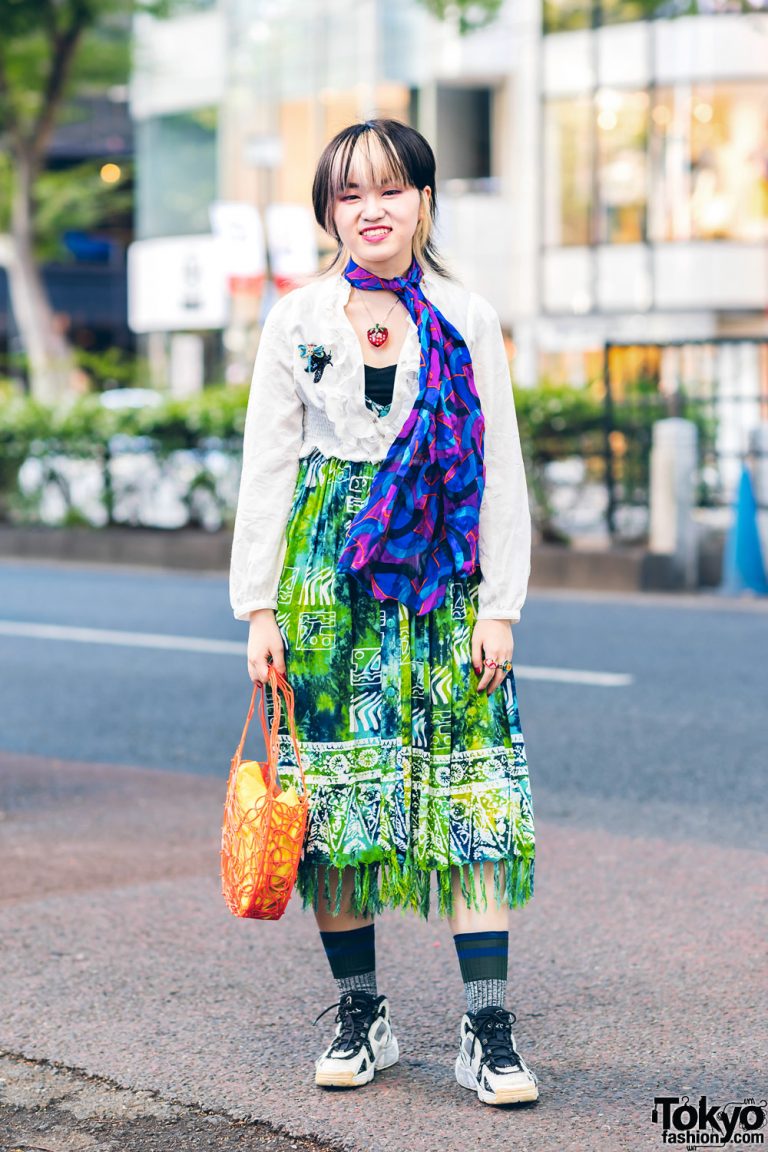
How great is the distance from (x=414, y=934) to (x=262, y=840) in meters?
1.47

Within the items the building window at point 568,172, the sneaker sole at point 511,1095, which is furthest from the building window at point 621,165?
the sneaker sole at point 511,1095

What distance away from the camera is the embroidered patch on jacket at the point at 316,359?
3385 millimetres

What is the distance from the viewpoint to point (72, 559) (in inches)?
688

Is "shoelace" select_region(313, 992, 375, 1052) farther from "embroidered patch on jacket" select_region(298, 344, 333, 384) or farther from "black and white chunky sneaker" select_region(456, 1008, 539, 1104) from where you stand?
"embroidered patch on jacket" select_region(298, 344, 333, 384)

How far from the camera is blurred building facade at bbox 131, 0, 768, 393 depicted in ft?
105

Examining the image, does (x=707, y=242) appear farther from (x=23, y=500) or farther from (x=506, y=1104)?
(x=506, y=1104)

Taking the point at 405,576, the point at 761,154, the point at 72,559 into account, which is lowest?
the point at 72,559

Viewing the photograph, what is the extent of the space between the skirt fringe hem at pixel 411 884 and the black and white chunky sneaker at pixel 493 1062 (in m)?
0.21

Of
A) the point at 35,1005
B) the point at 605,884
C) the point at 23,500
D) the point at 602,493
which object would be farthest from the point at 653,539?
the point at 35,1005

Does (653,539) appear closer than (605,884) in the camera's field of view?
No

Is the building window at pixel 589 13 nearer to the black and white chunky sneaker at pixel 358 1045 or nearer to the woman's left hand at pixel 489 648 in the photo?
the woman's left hand at pixel 489 648

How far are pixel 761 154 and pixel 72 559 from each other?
61.2 ft

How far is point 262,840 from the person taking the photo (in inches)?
127

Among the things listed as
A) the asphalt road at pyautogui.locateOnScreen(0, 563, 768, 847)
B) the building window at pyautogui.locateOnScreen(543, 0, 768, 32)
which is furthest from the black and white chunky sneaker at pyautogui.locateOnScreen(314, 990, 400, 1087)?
the building window at pyautogui.locateOnScreen(543, 0, 768, 32)
